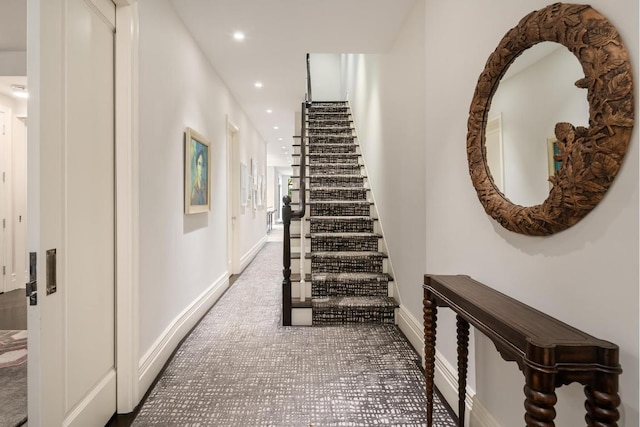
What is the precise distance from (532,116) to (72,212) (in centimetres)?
186

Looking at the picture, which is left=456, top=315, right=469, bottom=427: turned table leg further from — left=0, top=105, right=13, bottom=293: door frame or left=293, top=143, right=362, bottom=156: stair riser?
left=0, top=105, right=13, bottom=293: door frame

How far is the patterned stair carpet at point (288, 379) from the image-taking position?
1691 mm

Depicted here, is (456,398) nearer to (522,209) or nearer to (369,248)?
(522,209)

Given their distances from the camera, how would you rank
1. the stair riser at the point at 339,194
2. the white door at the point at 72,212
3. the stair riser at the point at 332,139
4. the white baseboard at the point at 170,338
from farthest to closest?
1. the stair riser at the point at 332,139
2. the stair riser at the point at 339,194
3. the white baseboard at the point at 170,338
4. the white door at the point at 72,212

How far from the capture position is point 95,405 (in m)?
1.55

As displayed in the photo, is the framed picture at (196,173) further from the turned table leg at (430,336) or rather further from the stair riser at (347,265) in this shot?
the turned table leg at (430,336)

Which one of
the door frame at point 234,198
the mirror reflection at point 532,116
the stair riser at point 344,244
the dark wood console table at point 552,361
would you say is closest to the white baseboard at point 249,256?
the door frame at point 234,198

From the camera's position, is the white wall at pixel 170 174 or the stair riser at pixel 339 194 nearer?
the white wall at pixel 170 174

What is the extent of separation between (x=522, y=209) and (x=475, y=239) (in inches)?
16.4

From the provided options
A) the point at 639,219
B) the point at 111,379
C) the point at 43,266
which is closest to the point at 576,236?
the point at 639,219

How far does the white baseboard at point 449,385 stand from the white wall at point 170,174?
1.78 m

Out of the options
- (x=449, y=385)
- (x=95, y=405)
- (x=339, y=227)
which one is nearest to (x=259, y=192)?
(x=339, y=227)

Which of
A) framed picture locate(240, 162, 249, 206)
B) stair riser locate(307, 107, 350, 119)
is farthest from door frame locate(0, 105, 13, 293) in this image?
stair riser locate(307, 107, 350, 119)

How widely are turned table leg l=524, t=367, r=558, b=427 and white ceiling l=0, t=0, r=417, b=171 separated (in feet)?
8.32
